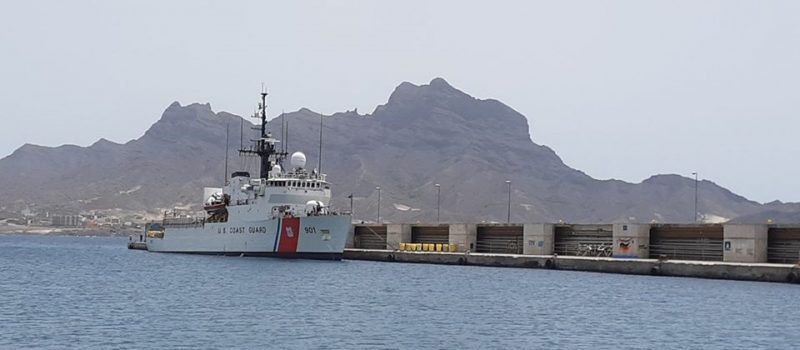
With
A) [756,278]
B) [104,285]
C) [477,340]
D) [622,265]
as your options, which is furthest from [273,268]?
[477,340]

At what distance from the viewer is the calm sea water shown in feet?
133

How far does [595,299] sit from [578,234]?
3641cm

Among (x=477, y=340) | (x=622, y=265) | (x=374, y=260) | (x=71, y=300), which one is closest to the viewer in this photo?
(x=477, y=340)

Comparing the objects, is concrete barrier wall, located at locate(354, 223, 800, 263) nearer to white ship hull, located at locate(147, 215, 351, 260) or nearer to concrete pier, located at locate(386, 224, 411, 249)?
concrete pier, located at locate(386, 224, 411, 249)

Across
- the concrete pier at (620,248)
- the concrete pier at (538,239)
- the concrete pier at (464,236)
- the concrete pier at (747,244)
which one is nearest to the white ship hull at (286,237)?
the concrete pier at (620,248)

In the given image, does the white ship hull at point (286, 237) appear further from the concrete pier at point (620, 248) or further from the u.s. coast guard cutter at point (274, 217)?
the concrete pier at point (620, 248)

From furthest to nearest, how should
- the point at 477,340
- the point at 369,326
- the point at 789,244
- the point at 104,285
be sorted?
the point at 789,244, the point at 104,285, the point at 369,326, the point at 477,340

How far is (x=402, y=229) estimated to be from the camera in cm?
11150

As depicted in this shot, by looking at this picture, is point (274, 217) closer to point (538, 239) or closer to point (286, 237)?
point (286, 237)

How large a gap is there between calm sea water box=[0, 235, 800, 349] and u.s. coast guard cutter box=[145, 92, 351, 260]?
1431 centimetres

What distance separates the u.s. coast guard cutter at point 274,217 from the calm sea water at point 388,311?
1431 centimetres

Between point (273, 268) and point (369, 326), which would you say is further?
point (273, 268)

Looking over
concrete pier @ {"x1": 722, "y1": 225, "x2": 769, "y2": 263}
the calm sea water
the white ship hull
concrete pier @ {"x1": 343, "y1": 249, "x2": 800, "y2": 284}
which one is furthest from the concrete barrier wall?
the white ship hull

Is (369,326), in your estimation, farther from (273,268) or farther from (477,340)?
(273,268)
